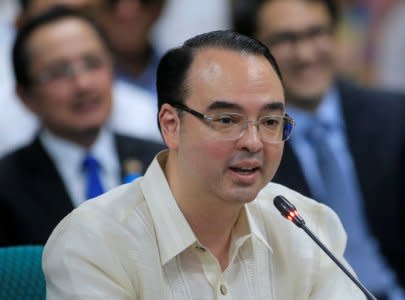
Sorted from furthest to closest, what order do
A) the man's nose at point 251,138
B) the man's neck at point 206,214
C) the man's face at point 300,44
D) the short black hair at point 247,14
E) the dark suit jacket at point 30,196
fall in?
1. the short black hair at point 247,14
2. the man's face at point 300,44
3. the dark suit jacket at point 30,196
4. the man's neck at point 206,214
5. the man's nose at point 251,138

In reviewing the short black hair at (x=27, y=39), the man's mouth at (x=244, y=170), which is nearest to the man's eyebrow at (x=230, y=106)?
the man's mouth at (x=244, y=170)

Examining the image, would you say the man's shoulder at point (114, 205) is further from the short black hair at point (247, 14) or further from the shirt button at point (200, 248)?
→ the short black hair at point (247, 14)

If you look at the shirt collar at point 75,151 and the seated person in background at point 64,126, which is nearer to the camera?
the seated person in background at point 64,126

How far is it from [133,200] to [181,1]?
2617 mm

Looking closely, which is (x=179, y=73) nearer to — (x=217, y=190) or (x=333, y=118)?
(x=217, y=190)

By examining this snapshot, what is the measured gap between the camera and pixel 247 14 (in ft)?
10.5

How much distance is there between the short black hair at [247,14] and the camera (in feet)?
10.5

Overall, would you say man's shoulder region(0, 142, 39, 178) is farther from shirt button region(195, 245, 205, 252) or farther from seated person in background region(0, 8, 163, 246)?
shirt button region(195, 245, 205, 252)

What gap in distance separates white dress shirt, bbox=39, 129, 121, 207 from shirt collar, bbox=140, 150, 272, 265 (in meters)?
0.98

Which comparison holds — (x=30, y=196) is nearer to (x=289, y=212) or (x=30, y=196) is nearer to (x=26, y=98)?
(x=26, y=98)

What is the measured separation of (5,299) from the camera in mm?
1801

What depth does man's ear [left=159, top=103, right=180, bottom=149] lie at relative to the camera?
171 cm

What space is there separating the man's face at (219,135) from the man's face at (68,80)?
1192 millimetres

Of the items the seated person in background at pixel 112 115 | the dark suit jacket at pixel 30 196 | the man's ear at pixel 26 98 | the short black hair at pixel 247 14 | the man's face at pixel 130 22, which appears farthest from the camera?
the man's face at pixel 130 22
